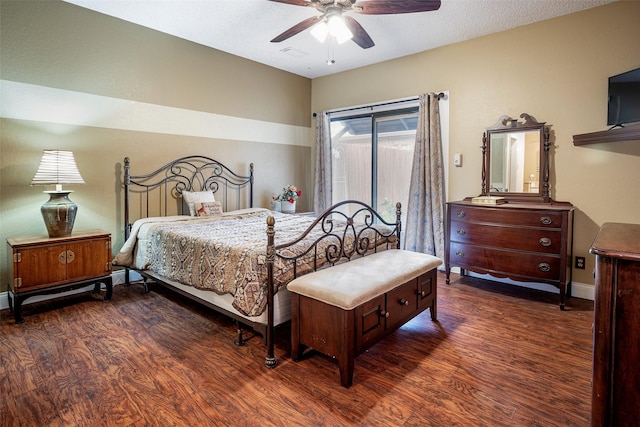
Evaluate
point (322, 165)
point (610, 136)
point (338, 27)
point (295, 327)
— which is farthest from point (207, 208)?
point (610, 136)

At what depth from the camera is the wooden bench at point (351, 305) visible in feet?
6.55

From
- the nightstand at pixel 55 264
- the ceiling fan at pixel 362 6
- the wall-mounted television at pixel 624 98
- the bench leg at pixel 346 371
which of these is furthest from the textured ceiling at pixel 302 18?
the bench leg at pixel 346 371

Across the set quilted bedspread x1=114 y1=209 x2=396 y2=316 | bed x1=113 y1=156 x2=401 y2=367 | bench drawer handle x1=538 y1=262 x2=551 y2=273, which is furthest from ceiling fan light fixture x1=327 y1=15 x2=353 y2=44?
bench drawer handle x1=538 y1=262 x2=551 y2=273

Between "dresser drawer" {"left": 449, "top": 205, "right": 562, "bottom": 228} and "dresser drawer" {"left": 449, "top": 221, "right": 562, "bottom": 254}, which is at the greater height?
"dresser drawer" {"left": 449, "top": 205, "right": 562, "bottom": 228}

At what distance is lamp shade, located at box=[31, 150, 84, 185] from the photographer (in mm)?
3015

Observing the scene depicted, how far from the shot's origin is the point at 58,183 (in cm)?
304

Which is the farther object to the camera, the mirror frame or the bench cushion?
the mirror frame

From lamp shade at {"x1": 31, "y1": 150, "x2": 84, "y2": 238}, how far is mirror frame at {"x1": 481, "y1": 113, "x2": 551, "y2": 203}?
4203 mm

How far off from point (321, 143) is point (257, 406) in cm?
429

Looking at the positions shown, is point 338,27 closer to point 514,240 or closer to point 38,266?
point 514,240

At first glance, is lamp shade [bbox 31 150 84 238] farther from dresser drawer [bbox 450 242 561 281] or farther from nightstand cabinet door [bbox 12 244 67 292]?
dresser drawer [bbox 450 242 561 281]

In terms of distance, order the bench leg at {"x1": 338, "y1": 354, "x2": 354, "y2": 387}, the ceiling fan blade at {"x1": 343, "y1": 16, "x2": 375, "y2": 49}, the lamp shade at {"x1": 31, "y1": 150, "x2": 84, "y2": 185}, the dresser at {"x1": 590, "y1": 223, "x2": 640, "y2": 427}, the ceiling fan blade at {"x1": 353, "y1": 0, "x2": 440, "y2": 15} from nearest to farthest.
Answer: the dresser at {"x1": 590, "y1": 223, "x2": 640, "y2": 427} < the bench leg at {"x1": 338, "y1": 354, "x2": 354, "y2": 387} < the ceiling fan blade at {"x1": 353, "y1": 0, "x2": 440, "y2": 15} < the ceiling fan blade at {"x1": 343, "y1": 16, "x2": 375, "y2": 49} < the lamp shade at {"x1": 31, "y1": 150, "x2": 84, "y2": 185}

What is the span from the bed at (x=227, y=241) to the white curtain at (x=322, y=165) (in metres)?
1.13

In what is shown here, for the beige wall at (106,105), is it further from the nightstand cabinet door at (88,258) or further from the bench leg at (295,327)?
the bench leg at (295,327)
